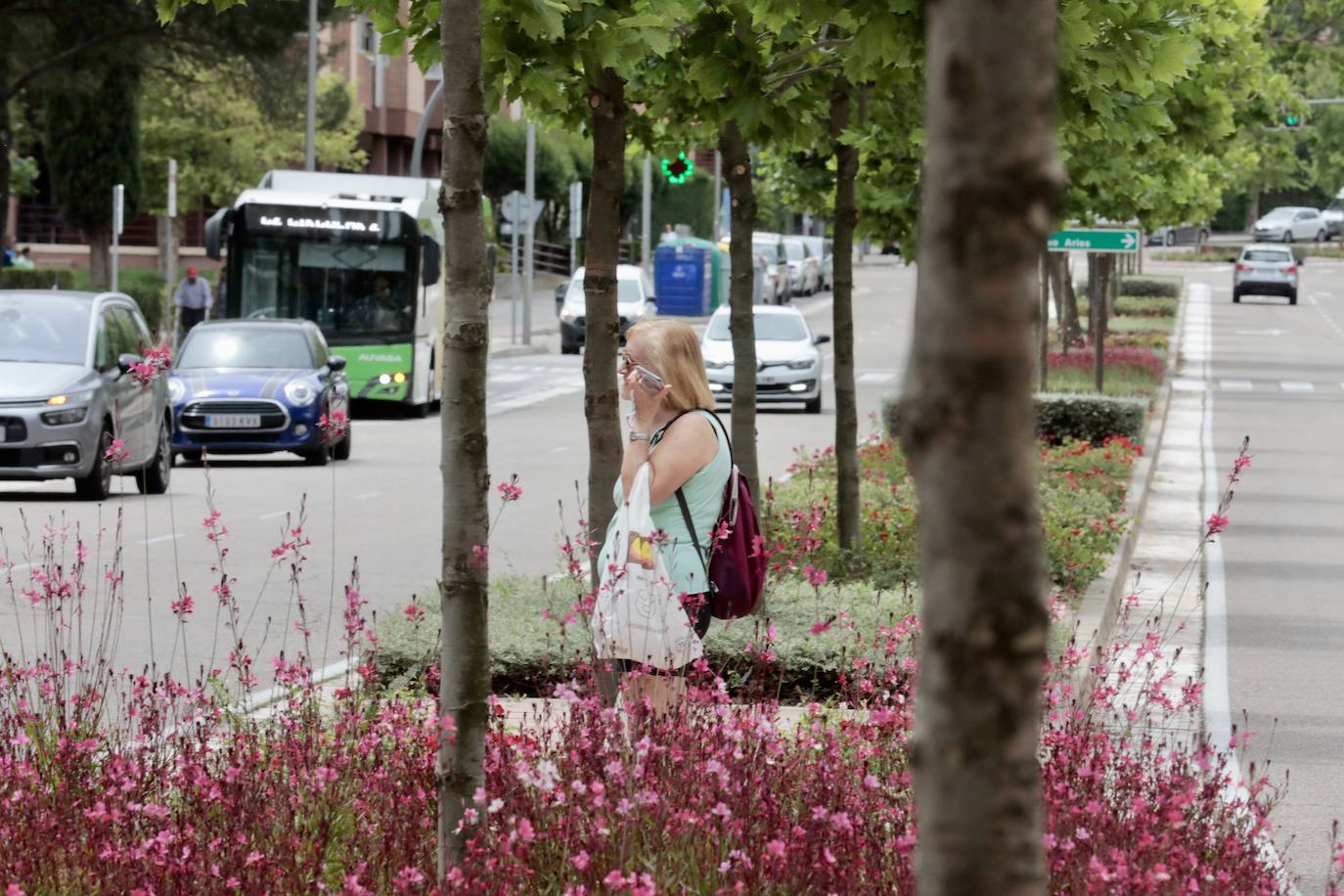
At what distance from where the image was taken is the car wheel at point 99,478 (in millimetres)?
17452

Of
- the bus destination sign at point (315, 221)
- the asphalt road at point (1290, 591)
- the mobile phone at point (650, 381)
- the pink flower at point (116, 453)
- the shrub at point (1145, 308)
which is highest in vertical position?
the bus destination sign at point (315, 221)

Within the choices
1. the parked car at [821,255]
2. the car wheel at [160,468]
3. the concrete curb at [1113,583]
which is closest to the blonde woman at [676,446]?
the concrete curb at [1113,583]

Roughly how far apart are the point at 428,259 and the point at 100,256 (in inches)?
901

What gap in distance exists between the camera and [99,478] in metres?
17.8

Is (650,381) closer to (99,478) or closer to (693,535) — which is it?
(693,535)

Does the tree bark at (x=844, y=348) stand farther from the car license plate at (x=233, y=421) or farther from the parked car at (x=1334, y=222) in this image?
the parked car at (x=1334, y=222)

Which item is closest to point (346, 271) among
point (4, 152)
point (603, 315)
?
point (4, 152)

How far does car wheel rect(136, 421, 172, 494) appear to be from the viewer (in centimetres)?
1842

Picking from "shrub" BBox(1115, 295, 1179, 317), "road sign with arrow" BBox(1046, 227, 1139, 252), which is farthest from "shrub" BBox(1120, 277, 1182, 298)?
"road sign with arrow" BBox(1046, 227, 1139, 252)

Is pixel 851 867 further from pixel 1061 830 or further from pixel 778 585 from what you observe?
pixel 778 585

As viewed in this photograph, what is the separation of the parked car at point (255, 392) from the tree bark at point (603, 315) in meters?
13.6

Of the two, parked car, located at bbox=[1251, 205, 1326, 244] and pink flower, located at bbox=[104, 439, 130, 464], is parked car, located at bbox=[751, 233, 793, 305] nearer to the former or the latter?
A: parked car, located at bbox=[1251, 205, 1326, 244]

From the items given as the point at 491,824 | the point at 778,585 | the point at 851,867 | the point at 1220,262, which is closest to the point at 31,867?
the point at 491,824

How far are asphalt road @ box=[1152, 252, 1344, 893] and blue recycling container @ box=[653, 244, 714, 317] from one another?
947 inches
